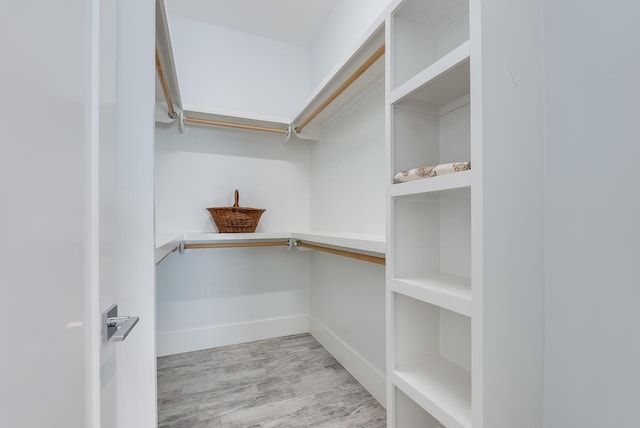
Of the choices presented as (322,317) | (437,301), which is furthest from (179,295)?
(437,301)

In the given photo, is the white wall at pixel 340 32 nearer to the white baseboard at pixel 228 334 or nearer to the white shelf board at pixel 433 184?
the white shelf board at pixel 433 184

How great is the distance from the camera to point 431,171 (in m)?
0.82

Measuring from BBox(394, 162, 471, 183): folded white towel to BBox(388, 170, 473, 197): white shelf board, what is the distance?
0.07ft

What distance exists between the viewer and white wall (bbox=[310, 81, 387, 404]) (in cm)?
153

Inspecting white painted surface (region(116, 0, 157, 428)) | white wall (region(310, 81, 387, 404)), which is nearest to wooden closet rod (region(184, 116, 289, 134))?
white wall (region(310, 81, 387, 404))

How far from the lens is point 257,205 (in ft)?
7.55

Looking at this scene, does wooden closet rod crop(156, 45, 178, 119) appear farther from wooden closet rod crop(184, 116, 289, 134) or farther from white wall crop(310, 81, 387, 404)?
white wall crop(310, 81, 387, 404)

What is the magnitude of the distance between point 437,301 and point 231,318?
1.81m

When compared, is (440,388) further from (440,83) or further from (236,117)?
(236,117)

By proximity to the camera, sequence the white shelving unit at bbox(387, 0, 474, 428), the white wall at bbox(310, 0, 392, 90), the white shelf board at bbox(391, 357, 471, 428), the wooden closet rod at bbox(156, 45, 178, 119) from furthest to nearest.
Result: the white wall at bbox(310, 0, 392, 90)
the wooden closet rod at bbox(156, 45, 178, 119)
the white shelving unit at bbox(387, 0, 474, 428)
the white shelf board at bbox(391, 357, 471, 428)

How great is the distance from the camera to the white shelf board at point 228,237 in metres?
1.82

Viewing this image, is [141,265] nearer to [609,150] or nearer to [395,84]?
[395,84]

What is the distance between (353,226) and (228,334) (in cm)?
127

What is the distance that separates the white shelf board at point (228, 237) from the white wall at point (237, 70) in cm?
81
